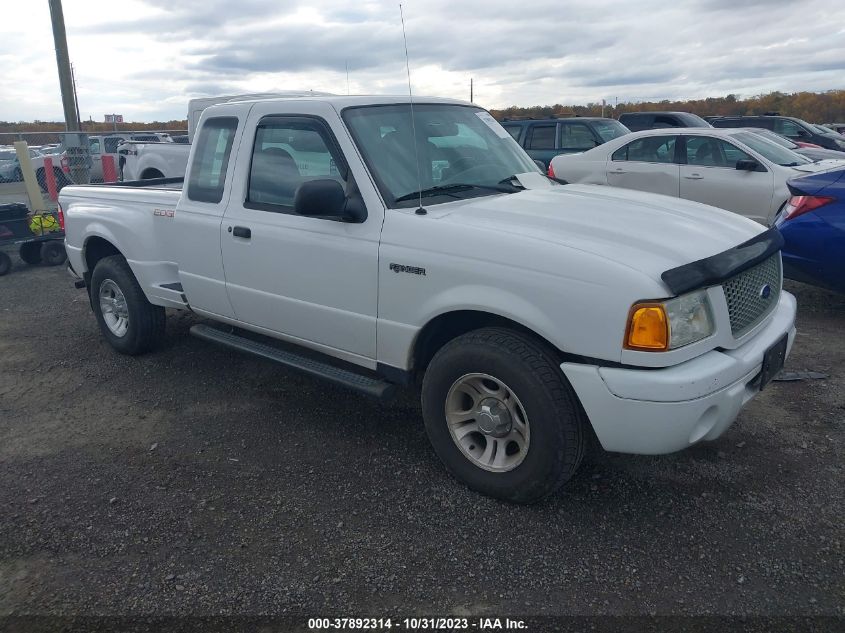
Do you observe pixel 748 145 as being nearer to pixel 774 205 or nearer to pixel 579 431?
pixel 774 205

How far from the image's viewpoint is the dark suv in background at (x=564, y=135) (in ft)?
42.0

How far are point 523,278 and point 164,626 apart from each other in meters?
2.05

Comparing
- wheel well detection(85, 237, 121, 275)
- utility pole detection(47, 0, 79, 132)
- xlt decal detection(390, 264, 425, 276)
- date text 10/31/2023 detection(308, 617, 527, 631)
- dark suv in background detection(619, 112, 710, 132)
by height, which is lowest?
date text 10/31/2023 detection(308, 617, 527, 631)

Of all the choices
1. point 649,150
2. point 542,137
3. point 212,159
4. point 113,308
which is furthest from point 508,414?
point 542,137

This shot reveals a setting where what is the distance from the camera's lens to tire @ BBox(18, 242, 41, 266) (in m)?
9.69

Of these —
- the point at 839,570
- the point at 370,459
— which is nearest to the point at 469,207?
the point at 370,459

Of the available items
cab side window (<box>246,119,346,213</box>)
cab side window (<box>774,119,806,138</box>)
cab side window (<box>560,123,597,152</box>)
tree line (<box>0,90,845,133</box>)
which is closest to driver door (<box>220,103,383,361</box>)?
cab side window (<box>246,119,346,213</box>)

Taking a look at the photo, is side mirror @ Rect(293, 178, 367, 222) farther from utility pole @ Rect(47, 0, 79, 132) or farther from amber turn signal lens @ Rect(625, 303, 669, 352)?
utility pole @ Rect(47, 0, 79, 132)

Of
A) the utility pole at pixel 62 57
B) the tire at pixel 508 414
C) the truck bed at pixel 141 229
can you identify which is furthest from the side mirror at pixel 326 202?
the utility pole at pixel 62 57

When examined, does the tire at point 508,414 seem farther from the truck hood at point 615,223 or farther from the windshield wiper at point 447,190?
the windshield wiper at point 447,190

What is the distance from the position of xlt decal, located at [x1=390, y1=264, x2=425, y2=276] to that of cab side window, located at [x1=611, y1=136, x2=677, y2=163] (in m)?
7.37

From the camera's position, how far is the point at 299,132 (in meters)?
4.10

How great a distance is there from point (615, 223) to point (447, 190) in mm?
982

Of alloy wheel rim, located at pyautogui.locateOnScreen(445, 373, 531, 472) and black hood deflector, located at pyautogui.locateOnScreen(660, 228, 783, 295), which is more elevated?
black hood deflector, located at pyautogui.locateOnScreen(660, 228, 783, 295)
